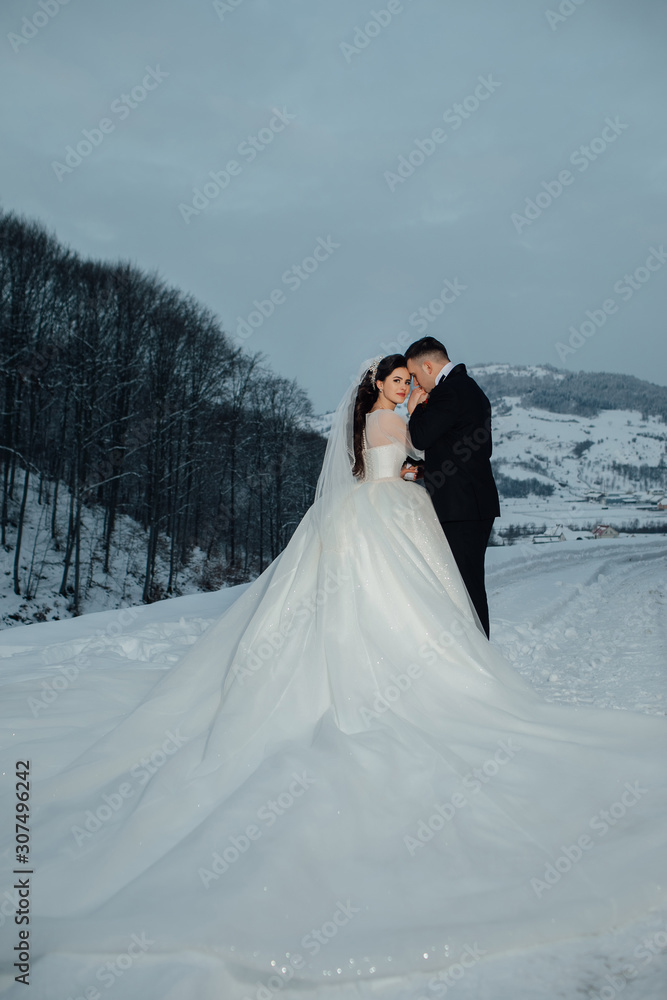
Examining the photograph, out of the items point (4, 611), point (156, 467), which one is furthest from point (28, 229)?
point (4, 611)

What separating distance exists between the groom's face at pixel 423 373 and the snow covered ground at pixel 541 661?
7.77 ft

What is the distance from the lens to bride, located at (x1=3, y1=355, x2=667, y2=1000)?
74.5 inches

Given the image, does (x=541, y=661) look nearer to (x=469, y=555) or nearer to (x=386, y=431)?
(x=469, y=555)

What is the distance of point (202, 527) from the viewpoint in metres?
30.0

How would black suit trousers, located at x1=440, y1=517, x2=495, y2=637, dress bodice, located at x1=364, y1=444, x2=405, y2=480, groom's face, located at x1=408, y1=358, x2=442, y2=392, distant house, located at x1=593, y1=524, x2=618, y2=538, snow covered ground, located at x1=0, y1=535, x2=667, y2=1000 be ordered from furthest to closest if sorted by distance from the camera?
distant house, located at x1=593, y1=524, x2=618, y2=538 < groom's face, located at x1=408, y1=358, x2=442, y2=392 < black suit trousers, located at x1=440, y1=517, x2=495, y2=637 < dress bodice, located at x1=364, y1=444, x2=405, y2=480 < snow covered ground, located at x1=0, y1=535, x2=667, y2=1000

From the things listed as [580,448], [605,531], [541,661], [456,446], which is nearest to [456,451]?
[456,446]

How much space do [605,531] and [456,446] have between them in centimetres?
2899

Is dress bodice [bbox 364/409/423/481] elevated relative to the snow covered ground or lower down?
elevated

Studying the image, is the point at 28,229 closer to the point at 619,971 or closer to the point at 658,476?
the point at 619,971

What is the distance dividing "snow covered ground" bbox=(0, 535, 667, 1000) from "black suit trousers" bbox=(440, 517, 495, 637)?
0.82m

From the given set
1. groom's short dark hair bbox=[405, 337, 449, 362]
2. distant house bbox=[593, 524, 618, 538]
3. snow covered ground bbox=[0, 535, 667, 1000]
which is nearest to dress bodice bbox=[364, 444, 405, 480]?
groom's short dark hair bbox=[405, 337, 449, 362]

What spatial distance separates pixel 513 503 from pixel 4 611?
2226 centimetres

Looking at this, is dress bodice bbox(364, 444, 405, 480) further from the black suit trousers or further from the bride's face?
the black suit trousers

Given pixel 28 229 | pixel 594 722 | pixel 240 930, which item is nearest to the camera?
pixel 240 930
